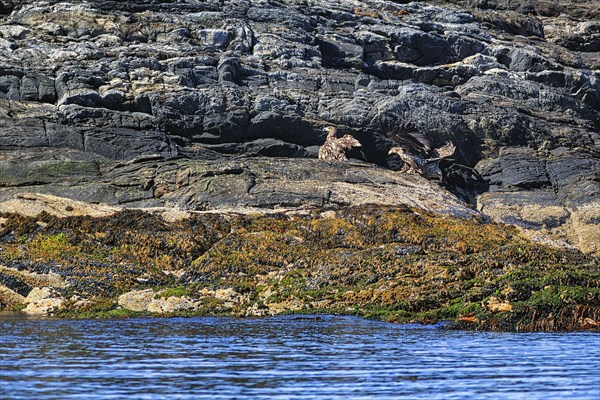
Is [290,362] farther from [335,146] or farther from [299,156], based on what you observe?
[299,156]

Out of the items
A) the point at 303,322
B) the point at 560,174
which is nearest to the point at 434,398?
the point at 303,322

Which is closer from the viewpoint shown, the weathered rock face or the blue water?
the blue water

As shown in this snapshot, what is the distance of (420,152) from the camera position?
57.5 metres

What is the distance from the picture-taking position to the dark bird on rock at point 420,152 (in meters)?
56.0

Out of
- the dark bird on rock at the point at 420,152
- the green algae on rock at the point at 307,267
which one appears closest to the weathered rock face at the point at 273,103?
the dark bird on rock at the point at 420,152

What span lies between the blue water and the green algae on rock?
233cm

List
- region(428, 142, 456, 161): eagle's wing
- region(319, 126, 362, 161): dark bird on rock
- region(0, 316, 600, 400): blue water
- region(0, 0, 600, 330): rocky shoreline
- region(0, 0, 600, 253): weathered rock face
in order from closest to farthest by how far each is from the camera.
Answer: region(0, 316, 600, 400): blue water
region(0, 0, 600, 330): rocky shoreline
region(0, 0, 600, 253): weathered rock face
region(319, 126, 362, 161): dark bird on rock
region(428, 142, 456, 161): eagle's wing

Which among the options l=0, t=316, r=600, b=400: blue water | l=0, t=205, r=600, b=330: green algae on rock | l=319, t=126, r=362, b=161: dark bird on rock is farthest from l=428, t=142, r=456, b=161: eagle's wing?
l=0, t=316, r=600, b=400: blue water

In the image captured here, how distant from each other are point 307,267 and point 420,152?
84.4 feet

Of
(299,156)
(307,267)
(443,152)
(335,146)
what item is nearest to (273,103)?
(299,156)

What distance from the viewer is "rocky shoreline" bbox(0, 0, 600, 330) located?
30.6 m

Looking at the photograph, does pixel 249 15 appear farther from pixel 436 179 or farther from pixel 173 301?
pixel 173 301

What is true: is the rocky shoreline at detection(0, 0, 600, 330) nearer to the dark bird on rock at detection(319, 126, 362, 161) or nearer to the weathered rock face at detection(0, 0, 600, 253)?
the weathered rock face at detection(0, 0, 600, 253)

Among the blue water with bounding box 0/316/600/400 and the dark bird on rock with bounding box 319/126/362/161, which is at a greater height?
the dark bird on rock with bounding box 319/126/362/161
